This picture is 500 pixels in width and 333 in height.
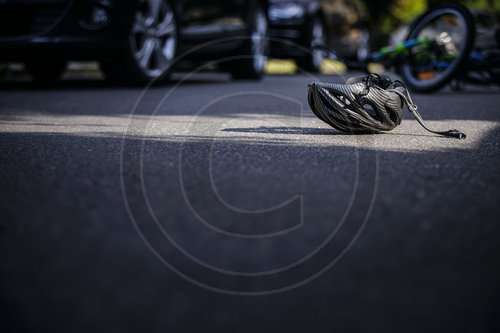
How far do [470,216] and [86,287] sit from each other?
42.9 inches

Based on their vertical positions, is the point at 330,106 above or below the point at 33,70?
above

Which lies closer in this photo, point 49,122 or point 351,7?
point 49,122

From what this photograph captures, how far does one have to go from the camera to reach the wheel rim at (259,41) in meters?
7.00

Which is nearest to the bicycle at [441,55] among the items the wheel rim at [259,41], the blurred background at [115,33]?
the blurred background at [115,33]

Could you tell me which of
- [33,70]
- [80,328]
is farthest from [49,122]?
[33,70]

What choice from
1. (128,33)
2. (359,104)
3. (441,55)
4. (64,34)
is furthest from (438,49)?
(64,34)

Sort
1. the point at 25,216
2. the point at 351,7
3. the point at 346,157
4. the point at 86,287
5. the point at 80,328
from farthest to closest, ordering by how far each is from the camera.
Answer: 1. the point at 351,7
2. the point at 346,157
3. the point at 25,216
4. the point at 86,287
5. the point at 80,328

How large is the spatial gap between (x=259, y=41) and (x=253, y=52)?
0.31 m

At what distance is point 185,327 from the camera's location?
0.91 m

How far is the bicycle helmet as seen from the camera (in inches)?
104

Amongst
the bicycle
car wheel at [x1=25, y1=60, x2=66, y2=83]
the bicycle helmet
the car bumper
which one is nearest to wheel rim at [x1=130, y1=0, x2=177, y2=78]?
the car bumper

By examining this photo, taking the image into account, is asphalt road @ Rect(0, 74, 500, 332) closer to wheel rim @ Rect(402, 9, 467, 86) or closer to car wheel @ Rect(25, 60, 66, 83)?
wheel rim @ Rect(402, 9, 467, 86)

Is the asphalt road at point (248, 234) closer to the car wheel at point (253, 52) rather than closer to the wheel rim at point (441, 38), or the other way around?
the wheel rim at point (441, 38)

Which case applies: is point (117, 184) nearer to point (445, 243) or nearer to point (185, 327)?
point (185, 327)
